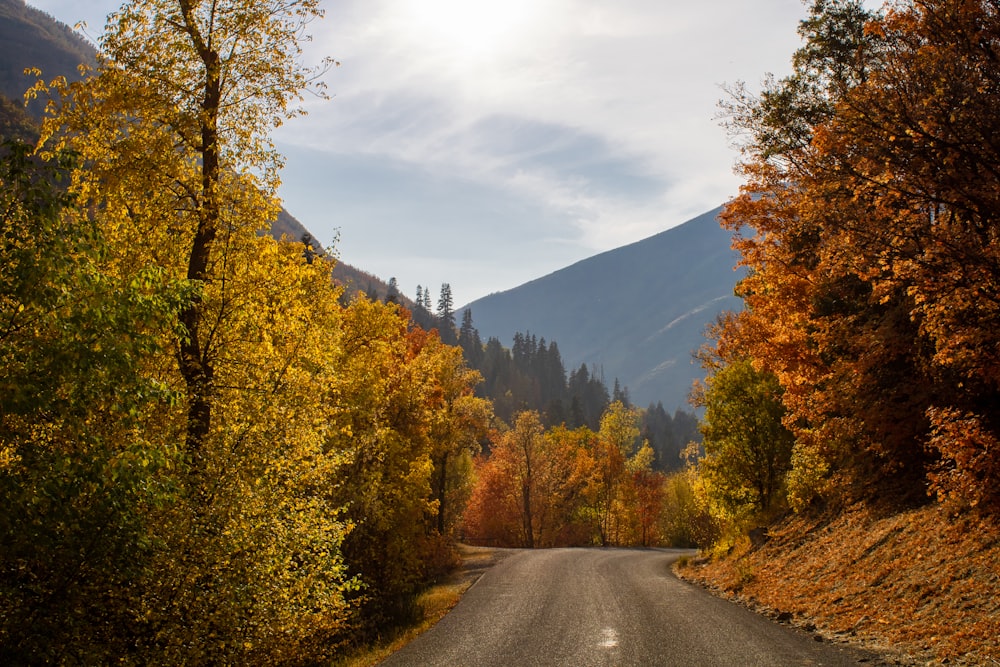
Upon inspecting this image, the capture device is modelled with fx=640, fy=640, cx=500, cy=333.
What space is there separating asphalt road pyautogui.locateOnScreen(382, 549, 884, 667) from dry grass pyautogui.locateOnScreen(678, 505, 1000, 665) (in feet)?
2.57

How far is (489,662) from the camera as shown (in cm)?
1174

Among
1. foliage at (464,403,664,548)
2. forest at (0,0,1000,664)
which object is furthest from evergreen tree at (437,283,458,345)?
forest at (0,0,1000,664)

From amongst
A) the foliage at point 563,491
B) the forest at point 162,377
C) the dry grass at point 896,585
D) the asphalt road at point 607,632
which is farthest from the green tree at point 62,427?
the foliage at point 563,491

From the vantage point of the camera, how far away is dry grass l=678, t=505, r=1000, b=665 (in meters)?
10.2

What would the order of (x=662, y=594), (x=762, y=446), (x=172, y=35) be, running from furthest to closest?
(x=762, y=446), (x=662, y=594), (x=172, y=35)

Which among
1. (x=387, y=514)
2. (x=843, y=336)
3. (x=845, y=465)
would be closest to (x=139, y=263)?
(x=387, y=514)

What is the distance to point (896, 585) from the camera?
12812 mm

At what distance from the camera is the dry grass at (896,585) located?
33.4 ft

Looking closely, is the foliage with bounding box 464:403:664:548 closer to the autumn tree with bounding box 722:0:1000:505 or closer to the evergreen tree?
the autumn tree with bounding box 722:0:1000:505

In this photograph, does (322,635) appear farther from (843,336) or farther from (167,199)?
(843,336)

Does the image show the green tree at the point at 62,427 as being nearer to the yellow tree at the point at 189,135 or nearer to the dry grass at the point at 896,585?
the yellow tree at the point at 189,135

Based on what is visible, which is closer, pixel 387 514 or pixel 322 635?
pixel 322 635

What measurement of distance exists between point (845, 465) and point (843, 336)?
5.51 meters

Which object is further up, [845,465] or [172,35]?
[172,35]
